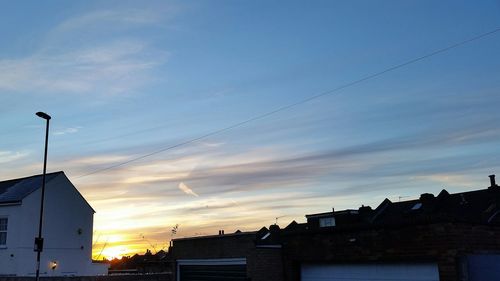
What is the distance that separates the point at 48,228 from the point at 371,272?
29739mm

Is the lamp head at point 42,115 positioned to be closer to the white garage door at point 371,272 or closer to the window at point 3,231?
the window at point 3,231

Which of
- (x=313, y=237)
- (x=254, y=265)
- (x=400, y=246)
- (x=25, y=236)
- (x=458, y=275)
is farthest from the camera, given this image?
(x=25, y=236)

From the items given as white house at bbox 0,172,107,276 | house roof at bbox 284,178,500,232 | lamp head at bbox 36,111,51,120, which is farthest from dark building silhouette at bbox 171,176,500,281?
house roof at bbox 284,178,500,232

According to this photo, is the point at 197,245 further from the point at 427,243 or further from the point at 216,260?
the point at 427,243

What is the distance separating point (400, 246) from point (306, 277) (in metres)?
4.50

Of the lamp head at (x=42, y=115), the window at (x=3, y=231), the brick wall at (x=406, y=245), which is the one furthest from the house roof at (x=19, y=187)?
the brick wall at (x=406, y=245)

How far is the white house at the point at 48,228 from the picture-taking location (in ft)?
121

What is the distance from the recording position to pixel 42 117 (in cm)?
2664

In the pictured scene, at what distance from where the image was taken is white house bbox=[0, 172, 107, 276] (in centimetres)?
3681

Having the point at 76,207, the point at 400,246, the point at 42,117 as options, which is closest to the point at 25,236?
the point at 76,207

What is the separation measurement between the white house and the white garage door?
25481 millimetres

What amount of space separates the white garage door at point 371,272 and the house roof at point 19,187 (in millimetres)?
26610

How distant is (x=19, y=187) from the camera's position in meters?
40.8

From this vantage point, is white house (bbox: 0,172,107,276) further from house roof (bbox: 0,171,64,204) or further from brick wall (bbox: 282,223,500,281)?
brick wall (bbox: 282,223,500,281)
